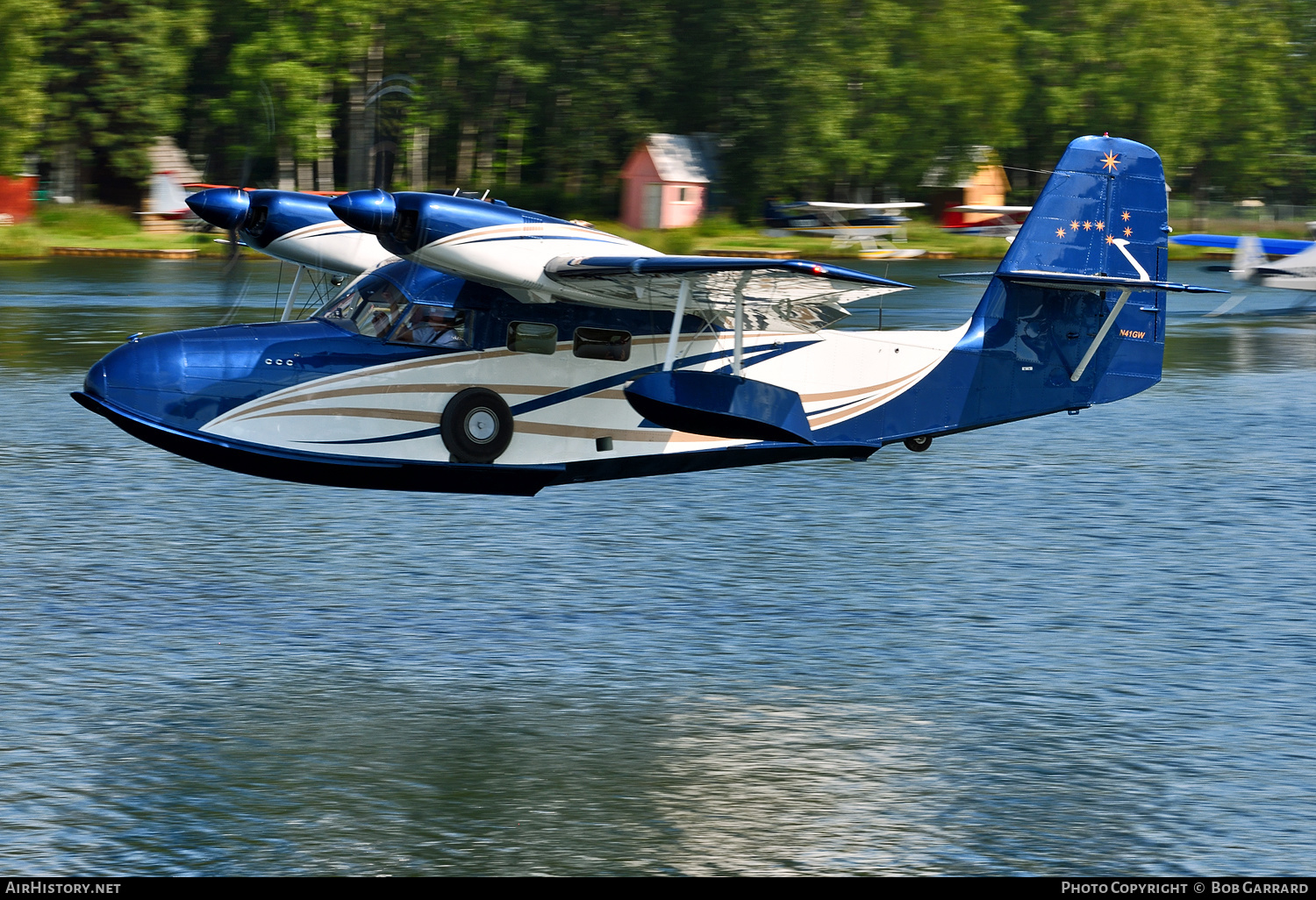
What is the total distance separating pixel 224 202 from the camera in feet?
49.6

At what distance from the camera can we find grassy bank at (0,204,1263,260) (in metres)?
67.1

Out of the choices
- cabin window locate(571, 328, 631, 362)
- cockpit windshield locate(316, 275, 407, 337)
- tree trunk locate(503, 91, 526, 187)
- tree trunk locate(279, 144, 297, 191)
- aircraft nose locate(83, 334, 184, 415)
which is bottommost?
aircraft nose locate(83, 334, 184, 415)

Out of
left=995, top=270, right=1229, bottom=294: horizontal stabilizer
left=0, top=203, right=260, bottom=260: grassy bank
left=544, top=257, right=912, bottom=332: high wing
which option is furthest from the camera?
left=0, top=203, right=260, bottom=260: grassy bank

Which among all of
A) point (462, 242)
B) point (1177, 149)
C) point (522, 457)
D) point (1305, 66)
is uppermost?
point (1305, 66)

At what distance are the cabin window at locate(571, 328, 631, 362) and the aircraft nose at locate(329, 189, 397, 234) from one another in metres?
2.58

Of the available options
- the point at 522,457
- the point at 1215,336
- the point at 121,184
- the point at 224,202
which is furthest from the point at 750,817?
the point at 121,184

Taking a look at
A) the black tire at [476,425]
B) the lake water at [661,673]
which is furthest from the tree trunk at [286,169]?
the black tire at [476,425]

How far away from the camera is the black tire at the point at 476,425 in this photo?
13812 millimetres

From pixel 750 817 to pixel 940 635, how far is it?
4.55 metres

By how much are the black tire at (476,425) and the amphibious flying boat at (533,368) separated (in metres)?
0.02

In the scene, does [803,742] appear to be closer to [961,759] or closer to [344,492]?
[961,759]

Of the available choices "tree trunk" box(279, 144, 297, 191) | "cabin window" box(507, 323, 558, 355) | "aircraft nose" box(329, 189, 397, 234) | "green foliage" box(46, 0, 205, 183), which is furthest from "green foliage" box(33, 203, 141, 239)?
"aircraft nose" box(329, 189, 397, 234)

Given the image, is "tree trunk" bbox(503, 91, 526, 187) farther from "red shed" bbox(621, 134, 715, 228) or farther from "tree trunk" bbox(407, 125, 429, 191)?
"red shed" bbox(621, 134, 715, 228)

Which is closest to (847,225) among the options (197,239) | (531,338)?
(197,239)
